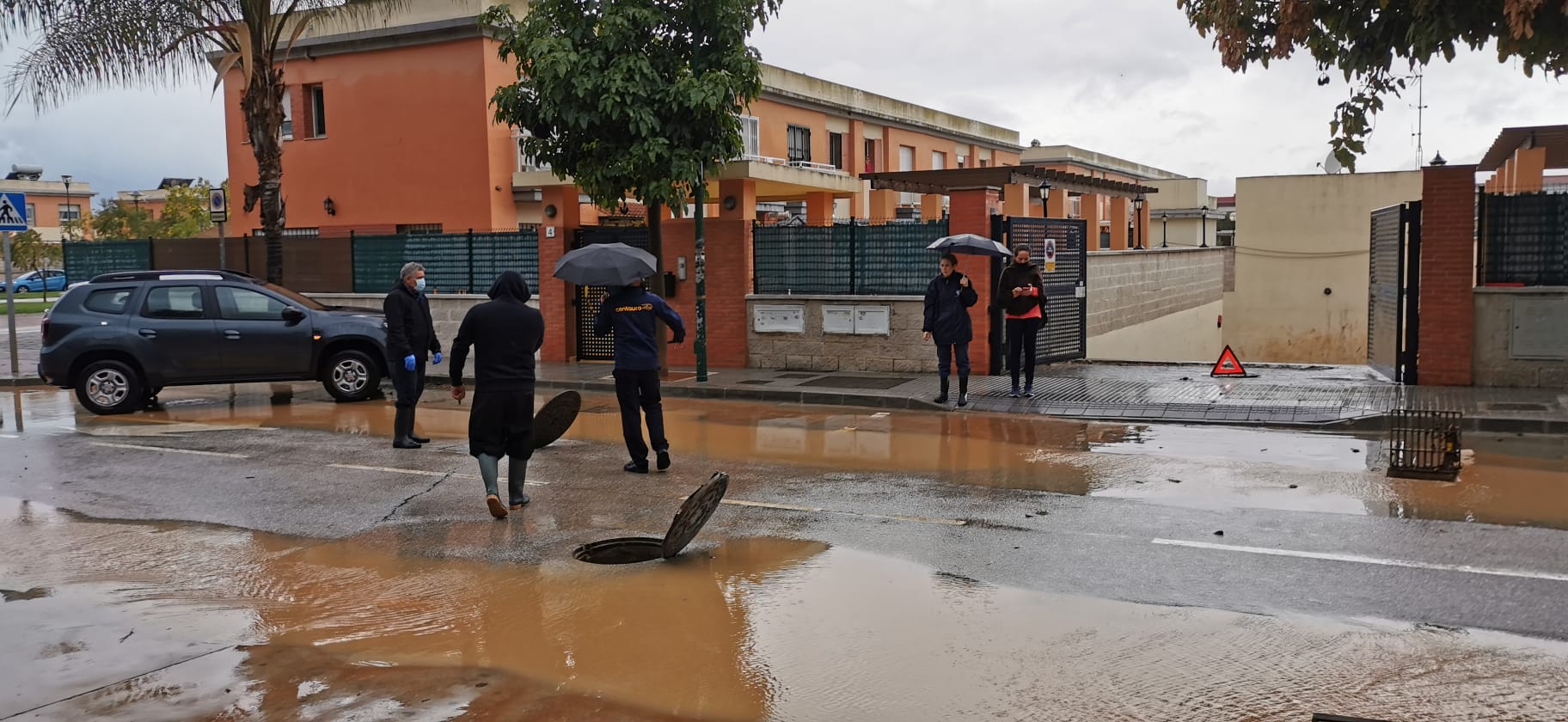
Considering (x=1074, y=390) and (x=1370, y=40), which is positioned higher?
(x=1370, y=40)

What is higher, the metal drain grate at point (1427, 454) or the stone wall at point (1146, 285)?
the stone wall at point (1146, 285)

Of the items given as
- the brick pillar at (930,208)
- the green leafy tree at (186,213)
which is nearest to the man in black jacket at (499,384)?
the brick pillar at (930,208)

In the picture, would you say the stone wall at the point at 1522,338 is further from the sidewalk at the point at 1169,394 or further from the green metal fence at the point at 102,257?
the green metal fence at the point at 102,257

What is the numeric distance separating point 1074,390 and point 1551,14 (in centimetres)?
1035

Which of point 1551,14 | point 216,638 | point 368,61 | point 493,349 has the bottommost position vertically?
point 216,638

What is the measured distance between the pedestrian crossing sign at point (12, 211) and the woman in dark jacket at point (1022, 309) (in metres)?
15.2

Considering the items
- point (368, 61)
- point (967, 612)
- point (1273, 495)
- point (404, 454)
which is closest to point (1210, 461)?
point (1273, 495)

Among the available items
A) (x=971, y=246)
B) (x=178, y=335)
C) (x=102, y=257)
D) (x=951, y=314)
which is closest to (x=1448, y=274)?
(x=971, y=246)

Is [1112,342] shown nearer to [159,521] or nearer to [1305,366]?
[1305,366]

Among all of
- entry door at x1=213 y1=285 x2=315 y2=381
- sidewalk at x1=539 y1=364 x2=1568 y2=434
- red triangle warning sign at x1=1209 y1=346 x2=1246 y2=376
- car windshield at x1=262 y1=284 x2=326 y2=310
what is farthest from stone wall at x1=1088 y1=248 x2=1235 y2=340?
entry door at x1=213 y1=285 x2=315 y2=381

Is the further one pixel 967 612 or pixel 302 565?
pixel 302 565

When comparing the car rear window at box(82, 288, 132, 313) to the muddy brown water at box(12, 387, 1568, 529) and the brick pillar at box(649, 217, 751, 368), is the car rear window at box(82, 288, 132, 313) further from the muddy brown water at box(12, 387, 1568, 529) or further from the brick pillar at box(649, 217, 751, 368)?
the brick pillar at box(649, 217, 751, 368)

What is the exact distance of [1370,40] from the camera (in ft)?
18.1

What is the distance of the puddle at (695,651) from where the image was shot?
5.06 m
